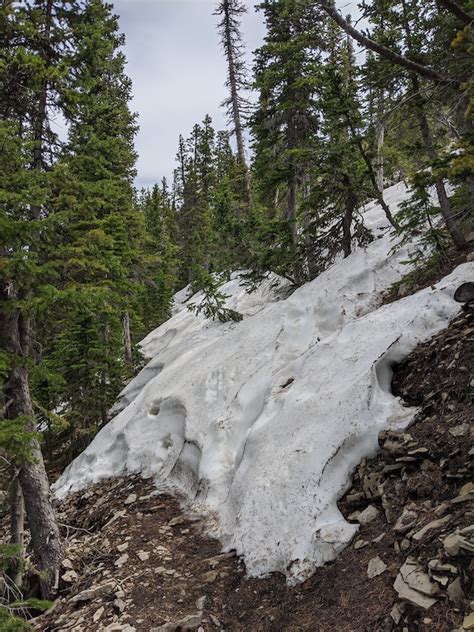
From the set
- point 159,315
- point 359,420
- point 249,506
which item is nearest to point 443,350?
point 359,420

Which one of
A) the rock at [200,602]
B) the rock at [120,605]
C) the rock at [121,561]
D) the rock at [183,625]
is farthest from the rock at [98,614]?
the rock at [200,602]

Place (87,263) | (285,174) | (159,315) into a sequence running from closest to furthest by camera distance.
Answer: (87,263)
(285,174)
(159,315)

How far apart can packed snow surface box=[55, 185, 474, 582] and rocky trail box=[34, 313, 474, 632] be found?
0.34m

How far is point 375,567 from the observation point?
4.87 metres

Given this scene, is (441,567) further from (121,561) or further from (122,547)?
(122,547)

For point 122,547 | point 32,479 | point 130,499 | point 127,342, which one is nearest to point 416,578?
point 122,547

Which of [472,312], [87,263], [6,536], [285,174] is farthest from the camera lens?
[285,174]

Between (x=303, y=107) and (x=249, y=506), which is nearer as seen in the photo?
(x=249, y=506)

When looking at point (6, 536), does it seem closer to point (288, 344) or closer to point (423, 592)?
point (288, 344)

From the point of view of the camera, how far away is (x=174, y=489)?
9938mm

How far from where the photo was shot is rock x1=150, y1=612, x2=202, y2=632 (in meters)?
5.65

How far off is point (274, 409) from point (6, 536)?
8.24 m

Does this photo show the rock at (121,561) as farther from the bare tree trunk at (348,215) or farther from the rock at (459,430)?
the bare tree trunk at (348,215)

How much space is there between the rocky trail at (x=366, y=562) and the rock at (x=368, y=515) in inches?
0.6
